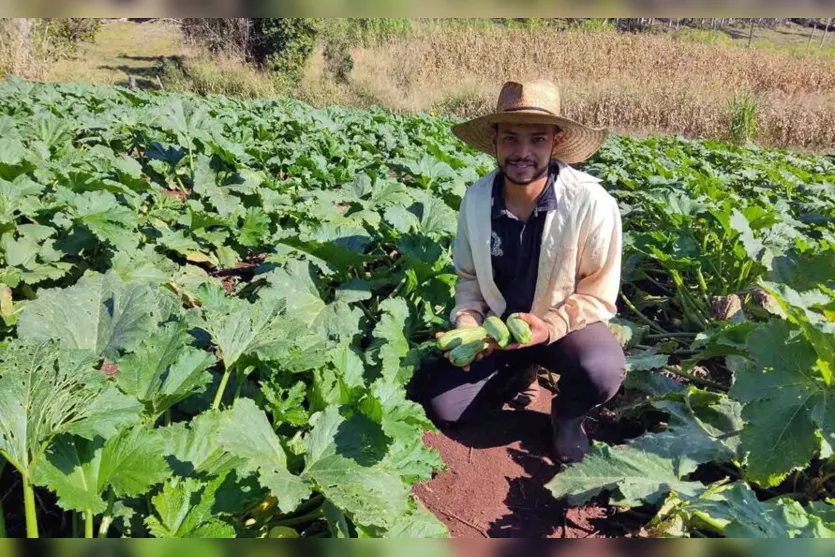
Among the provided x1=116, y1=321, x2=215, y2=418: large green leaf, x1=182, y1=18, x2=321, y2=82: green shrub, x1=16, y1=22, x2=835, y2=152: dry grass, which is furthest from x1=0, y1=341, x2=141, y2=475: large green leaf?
x1=182, y1=18, x2=321, y2=82: green shrub

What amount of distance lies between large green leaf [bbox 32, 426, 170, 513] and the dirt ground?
1.36 meters

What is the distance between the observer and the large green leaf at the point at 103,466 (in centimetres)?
167

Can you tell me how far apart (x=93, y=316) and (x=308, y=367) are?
3.06ft

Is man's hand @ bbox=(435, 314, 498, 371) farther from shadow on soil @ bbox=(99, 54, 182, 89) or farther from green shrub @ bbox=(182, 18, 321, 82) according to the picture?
shadow on soil @ bbox=(99, 54, 182, 89)

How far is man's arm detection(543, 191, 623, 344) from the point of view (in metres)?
3.08

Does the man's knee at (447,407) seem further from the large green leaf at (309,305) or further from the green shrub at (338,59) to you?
the green shrub at (338,59)

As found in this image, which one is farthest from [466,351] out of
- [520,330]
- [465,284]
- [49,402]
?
[49,402]

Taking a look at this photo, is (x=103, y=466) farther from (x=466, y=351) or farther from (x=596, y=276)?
(x=596, y=276)

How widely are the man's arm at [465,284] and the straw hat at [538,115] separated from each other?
536 mm

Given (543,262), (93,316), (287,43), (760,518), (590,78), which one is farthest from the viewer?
(287,43)

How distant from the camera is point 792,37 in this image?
120 ft

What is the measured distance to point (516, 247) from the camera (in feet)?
10.8

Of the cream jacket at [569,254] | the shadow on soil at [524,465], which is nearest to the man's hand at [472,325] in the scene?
the cream jacket at [569,254]

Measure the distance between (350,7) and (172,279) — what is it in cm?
221
